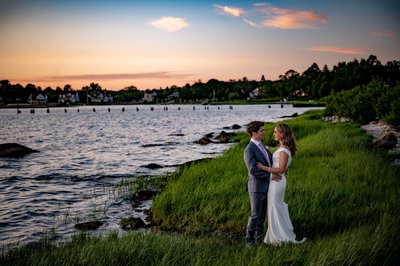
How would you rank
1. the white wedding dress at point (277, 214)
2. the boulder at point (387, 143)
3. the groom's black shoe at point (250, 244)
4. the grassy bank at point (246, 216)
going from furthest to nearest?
the boulder at point (387, 143)
the white wedding dress at point (277, 214)
the groom's black shoe at point (250, 244)
the grassy bank at point (246, 216)

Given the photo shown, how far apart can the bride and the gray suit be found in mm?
132

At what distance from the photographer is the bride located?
8.02m

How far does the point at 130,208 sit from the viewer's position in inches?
591

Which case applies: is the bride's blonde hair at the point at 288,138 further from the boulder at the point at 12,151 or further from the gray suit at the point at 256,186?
the boulder at the point at 12,151

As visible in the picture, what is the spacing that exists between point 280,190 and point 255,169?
74 centimetres

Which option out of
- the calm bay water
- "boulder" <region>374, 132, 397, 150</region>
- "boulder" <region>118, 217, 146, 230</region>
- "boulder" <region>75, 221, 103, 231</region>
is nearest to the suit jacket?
"boulder" <region>118, 217, 146, 230</region>

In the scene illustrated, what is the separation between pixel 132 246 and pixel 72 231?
5309 mm

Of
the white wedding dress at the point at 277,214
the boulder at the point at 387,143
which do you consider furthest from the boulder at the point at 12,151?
the white wedding dress at the point at 277,214

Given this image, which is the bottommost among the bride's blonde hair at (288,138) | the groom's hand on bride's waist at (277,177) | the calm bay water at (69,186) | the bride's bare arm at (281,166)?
the calm bay water at (69,186)

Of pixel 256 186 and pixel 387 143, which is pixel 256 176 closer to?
pixel 256 186

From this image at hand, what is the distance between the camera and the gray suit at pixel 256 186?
26.5 feet

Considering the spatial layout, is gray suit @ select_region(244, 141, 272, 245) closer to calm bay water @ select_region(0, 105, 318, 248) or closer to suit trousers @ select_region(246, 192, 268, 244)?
suit trousers @ select_region(246, 192, 268, 244)

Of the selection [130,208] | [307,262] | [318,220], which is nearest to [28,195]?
[130,208]

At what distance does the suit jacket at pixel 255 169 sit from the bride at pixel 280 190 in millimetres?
110
